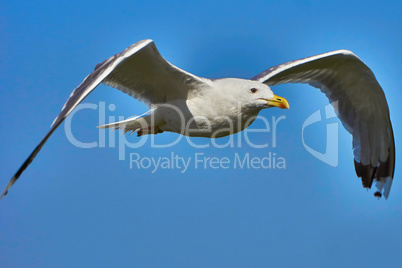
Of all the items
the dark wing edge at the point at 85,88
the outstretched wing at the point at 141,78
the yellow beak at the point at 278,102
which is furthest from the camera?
the yellow beak at the point at 278,102

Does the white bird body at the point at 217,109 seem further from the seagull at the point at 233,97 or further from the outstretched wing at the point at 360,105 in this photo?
the outstretched wing at the point at 360,105

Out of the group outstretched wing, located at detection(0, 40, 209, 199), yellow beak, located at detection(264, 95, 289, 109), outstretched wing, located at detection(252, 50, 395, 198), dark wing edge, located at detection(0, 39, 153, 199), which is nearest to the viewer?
dark wing edge, located at detection(0, 39, 153, 199)

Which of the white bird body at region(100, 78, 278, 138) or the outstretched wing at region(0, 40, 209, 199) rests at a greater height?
the outstretched wing at region(0, 40, 209, 199)

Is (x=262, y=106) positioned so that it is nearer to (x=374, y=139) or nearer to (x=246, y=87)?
(x=246, y=87)

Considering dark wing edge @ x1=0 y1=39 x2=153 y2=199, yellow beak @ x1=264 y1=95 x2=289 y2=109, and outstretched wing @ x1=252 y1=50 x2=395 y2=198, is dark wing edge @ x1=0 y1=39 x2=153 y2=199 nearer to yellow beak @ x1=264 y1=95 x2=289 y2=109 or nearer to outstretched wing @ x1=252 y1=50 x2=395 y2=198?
yellow beak @ x1=264 y1=95 x2=289 y2=109

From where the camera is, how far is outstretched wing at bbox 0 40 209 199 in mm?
5160

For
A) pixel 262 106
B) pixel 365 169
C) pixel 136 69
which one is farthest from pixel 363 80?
pixel 136 69

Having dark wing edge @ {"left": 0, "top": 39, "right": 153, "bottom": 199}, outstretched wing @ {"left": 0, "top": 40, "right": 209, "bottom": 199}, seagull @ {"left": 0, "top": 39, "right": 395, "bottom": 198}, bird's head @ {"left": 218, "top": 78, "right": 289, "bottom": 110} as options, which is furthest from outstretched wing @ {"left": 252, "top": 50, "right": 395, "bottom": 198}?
dark wing edge @ {"left": 0, "top": 39, "right": 153, "bottom": 199}

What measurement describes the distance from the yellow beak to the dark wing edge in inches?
53.1

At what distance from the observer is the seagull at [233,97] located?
5895 mm

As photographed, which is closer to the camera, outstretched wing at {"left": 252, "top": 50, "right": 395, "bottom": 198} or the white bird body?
the white bird body

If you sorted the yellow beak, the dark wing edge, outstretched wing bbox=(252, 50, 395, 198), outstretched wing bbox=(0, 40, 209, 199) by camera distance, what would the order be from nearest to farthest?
the dark wing edge < outstretched wing bbox=(0, 40, 209, 199) < the yellow beak < outstretched wing bbox=(252, 50, 395, 198)

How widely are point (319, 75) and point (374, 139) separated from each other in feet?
3.77

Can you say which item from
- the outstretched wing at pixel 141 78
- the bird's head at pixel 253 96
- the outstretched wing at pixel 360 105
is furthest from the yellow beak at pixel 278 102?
the outstretched wing at pixel 360 105
